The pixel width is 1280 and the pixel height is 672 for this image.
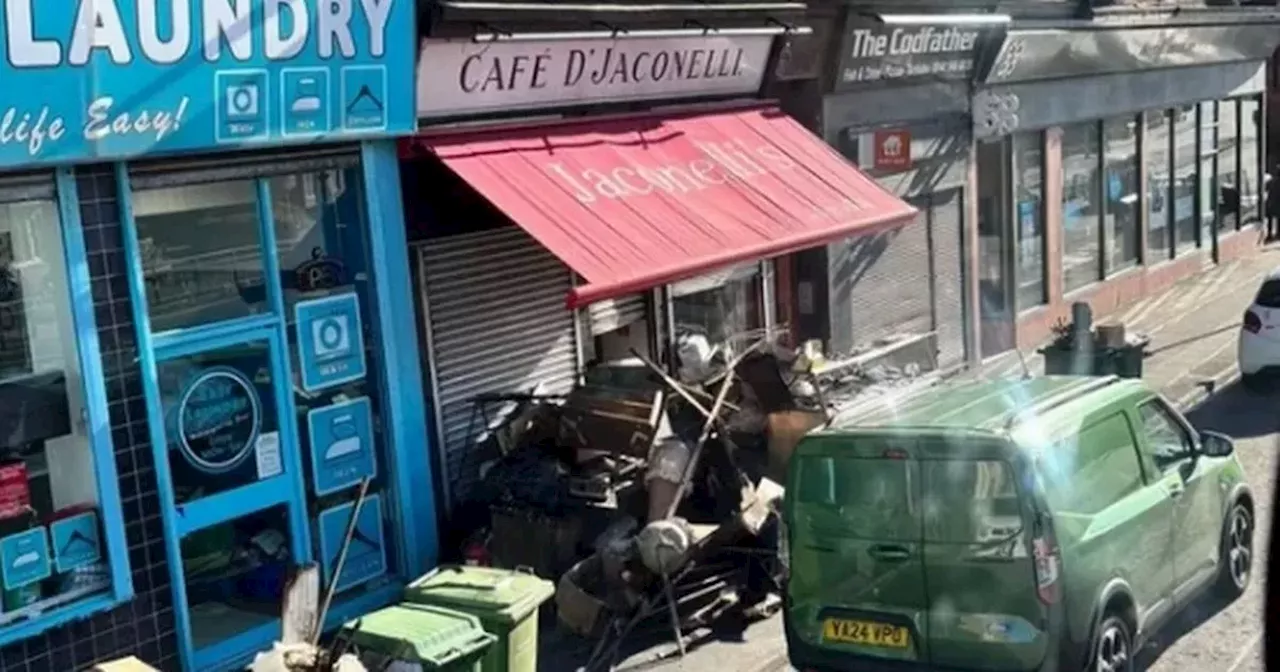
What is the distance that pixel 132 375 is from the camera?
342 inches

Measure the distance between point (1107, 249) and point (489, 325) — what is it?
13.4 m

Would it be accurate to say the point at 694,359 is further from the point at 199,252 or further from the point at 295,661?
the point at 295,661

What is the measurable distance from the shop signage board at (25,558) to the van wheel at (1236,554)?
714 cm

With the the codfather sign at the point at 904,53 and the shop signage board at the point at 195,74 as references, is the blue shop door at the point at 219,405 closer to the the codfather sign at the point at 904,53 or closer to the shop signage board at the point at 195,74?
the shop signage board at the point at 195,74

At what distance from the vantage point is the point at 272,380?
380 inches

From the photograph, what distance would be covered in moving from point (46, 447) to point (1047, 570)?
556cm

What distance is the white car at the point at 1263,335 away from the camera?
50.8ft

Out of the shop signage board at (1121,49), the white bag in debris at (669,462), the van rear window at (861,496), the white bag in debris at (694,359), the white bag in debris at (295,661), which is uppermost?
the shop signage board at (1121,49)

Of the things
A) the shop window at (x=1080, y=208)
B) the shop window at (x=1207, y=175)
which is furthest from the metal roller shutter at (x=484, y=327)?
the shop window at (x=1207, y=175)

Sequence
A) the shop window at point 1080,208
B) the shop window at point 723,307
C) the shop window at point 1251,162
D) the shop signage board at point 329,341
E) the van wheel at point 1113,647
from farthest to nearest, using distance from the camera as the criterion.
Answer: the shop window at point 1251,162
the shop window at point 1080,208
the shop window at point 723,307
the shop signage board at point 329,341
the van wheel at point 1113,647

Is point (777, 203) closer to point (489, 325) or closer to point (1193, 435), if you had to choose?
point (489, 325)

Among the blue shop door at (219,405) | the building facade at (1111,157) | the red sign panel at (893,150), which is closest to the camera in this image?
the blue shop door at (219,405)

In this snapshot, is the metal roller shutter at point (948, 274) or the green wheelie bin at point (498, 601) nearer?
the green wheelie bin at point (498, 601)

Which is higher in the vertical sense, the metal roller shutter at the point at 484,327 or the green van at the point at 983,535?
the metal roller shutter at the point at 484,327
